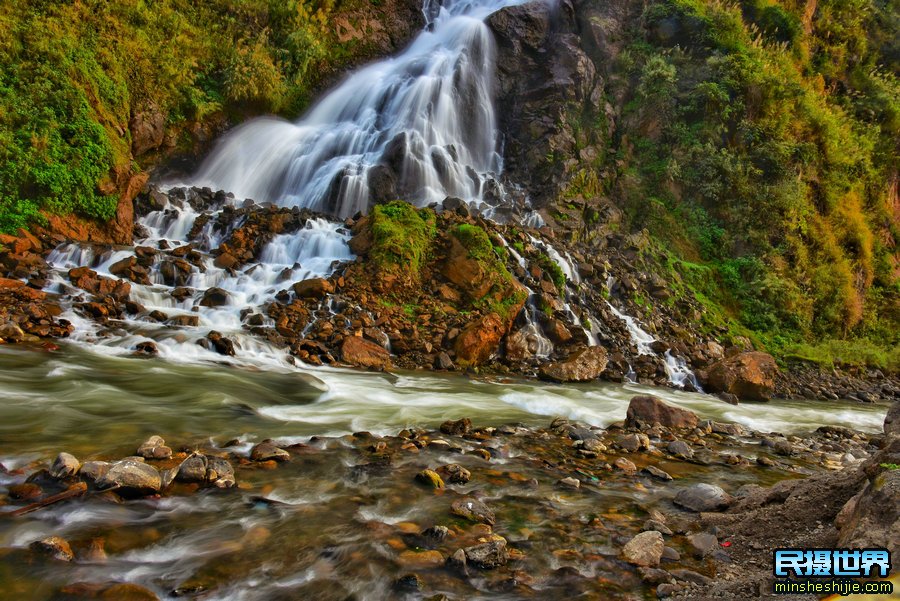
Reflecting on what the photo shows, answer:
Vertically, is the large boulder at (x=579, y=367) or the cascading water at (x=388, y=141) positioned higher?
the cascading water at (x=388, y=141)

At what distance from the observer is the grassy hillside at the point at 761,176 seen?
17.5 meters

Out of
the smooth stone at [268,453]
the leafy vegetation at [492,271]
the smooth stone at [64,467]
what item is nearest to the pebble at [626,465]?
the smooth stone at [268,453]

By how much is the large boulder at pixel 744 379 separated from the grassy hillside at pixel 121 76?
14112 mm

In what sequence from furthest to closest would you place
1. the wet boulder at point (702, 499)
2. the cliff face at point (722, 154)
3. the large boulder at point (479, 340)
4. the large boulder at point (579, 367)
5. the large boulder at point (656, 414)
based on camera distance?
the cliff face at point (722, 154) → the large boulder at point (579, 367) → the large boulder at point (479, 340) → the large boulder at point (656, 414) → the wet boulder at point (702, 499)

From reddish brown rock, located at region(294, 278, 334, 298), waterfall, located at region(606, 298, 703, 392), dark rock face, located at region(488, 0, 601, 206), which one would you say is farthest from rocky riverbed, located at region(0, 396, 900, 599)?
dark rock face, located at region(488, 0, 601, 206)

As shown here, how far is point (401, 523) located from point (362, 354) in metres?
5.94

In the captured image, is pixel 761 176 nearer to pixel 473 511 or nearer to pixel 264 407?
pixel 264 407

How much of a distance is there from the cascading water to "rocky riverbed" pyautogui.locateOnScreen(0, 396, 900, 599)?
12116 mm

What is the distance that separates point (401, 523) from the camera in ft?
12.2

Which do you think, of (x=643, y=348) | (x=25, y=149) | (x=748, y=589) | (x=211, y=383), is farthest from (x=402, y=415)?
(x=25, y=149)

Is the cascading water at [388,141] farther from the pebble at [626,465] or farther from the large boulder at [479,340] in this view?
the pebble at [626,465]

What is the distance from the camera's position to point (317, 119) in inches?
758

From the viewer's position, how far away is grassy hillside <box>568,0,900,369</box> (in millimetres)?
17458

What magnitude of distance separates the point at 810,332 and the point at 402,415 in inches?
645
